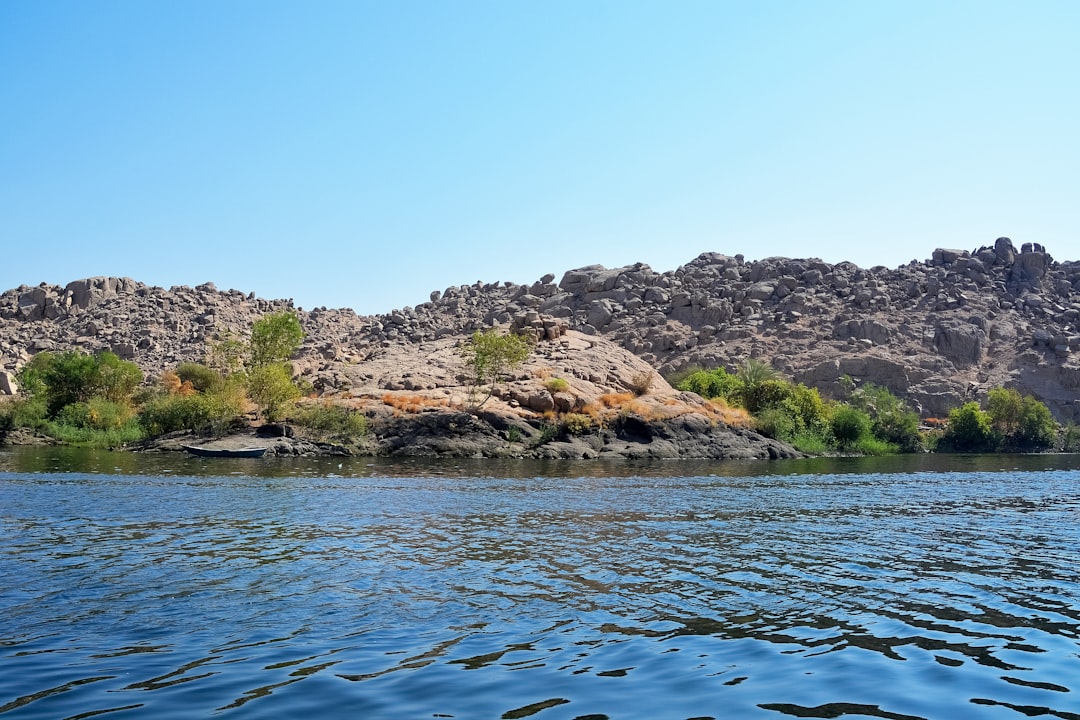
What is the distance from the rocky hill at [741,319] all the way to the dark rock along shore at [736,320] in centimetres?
23

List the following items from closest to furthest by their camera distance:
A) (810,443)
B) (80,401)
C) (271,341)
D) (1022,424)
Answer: (271,341), (80,401), (810,443), (1022,424)

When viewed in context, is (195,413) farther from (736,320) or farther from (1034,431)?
(736,320)

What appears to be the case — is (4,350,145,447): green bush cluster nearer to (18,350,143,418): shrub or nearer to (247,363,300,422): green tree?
(18,350,143,418): shrub

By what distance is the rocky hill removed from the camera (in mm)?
106750

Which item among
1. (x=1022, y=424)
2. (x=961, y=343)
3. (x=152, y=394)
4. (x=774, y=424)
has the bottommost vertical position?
(x=1022, y=424)

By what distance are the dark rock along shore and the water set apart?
6563 centimetres

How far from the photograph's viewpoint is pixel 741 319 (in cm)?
12244

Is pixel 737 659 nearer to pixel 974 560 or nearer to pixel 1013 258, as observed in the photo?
pixel 974 560

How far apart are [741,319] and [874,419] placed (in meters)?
36.1

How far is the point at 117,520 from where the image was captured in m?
22.4

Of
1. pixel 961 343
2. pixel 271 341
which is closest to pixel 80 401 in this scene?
pixel 271 341

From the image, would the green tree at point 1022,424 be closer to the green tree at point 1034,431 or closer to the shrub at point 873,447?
the green tree at point 1034,431

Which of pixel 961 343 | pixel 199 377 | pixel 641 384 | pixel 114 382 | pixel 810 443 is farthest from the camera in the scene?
pixel 961 343

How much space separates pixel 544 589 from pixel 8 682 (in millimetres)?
7611
